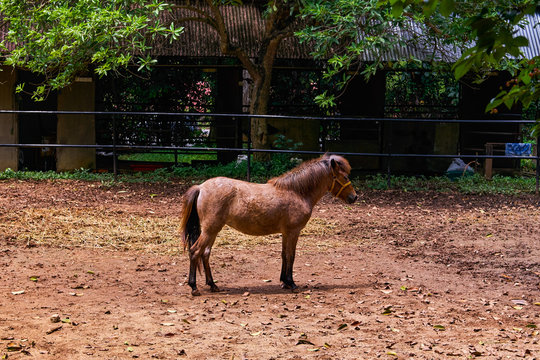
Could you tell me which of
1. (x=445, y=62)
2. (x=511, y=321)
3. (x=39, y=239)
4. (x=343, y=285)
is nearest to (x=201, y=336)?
(x=343, y=285)

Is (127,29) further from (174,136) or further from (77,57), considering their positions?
(174,136)


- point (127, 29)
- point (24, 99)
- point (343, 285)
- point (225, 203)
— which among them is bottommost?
point (343, 285)

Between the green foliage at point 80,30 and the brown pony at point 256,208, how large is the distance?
4.00m

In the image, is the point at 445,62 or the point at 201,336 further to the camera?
the point at 445,62

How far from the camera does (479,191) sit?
35.9 feet

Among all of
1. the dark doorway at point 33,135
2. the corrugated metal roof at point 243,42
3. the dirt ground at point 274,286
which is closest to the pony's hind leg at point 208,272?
the dirt ground at point 274,286

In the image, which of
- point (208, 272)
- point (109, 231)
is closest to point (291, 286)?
point (208, 272)

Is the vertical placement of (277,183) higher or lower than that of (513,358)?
higher

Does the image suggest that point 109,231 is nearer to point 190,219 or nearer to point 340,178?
point 190,219

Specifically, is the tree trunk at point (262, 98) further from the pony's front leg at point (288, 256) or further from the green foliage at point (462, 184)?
the pony's front leg at point (288, 256)

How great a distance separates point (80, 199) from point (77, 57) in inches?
94.2

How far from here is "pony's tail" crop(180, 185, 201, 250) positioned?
18.5ft

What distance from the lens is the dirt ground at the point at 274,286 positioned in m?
4.37

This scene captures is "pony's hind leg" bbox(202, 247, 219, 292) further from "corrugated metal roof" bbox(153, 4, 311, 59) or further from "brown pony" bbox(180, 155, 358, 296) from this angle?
"corrugated metal roof" bbox(153, 4, 311, 59)
